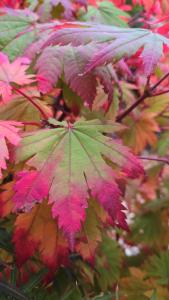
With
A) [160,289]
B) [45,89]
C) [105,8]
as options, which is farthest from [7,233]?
[105,8]

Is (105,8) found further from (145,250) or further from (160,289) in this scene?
(145,250)

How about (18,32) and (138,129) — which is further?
(138,129)

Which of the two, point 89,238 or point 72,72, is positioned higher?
point 72,72

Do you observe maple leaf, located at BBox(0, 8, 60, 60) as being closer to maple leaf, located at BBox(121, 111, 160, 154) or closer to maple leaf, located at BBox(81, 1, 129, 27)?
maple leaf, located at BBox(81, 1, 129, 27)

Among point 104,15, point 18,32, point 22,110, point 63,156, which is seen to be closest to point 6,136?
point 63,156

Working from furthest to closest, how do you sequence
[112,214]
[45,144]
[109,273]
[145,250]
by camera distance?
[145,250]
[109,273]
[45,144]
[112,214]

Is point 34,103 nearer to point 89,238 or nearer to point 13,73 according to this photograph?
point 13,73
